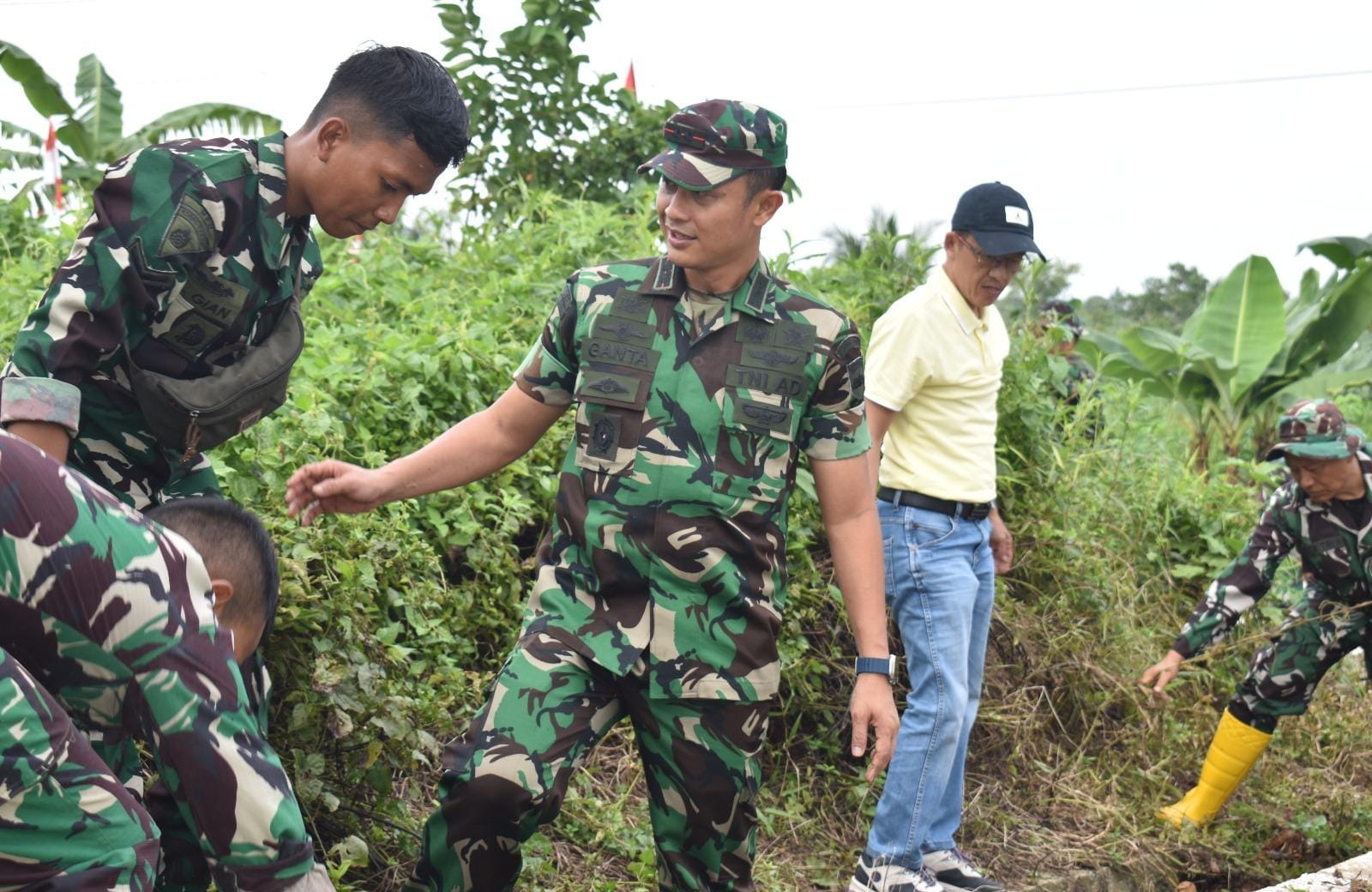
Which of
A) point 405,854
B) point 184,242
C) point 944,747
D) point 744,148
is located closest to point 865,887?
point 944,747

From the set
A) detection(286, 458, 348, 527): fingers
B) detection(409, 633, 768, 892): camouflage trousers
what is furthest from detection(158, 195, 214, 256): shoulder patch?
detection(409, 633, 768, 892): camouflage trousers

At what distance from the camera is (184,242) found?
2.94 metres

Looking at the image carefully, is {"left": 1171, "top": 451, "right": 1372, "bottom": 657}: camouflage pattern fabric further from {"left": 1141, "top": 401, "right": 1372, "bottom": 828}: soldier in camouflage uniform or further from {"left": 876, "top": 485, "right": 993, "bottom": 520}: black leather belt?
{"left": 876, "top": 485, "right": 993, "bottom": 520}: black leather belt

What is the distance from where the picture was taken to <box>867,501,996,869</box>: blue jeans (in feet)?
14.9

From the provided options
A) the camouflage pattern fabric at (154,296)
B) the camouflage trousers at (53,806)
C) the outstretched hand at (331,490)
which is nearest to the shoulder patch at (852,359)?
the outstretched hand at (331,490)

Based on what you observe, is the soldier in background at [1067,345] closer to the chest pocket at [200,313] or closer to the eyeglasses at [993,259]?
the eyeglasses at [993,259]

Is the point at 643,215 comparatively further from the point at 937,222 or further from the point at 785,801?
the point at 785,801

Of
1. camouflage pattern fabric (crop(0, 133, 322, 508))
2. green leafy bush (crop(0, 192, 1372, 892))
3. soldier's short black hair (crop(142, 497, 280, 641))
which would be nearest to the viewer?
soldier's short black hair (crop(142, 497, 280, 641))

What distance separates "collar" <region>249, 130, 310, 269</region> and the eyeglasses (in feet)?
7.66

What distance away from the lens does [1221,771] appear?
19.5 ft

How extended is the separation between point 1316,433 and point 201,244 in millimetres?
4360

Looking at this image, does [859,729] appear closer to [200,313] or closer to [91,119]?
[200,313]

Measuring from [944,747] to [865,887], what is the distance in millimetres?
521

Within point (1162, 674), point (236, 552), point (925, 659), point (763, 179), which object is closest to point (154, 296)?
point (236, 552)
